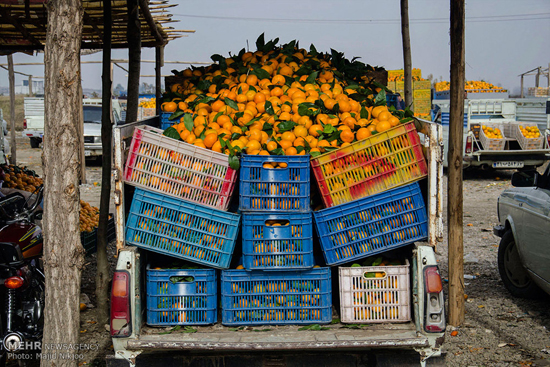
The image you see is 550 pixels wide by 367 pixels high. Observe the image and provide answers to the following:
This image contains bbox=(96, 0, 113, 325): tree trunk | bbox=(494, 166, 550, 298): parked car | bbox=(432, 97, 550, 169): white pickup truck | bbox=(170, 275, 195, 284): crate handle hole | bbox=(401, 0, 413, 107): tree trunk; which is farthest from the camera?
bbox=(432, 97, 550, 169): white pickup truck

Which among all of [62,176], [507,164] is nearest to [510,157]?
[507,164]

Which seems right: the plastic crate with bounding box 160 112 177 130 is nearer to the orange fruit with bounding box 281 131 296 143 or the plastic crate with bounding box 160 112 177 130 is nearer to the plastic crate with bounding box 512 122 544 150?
the orange fruit with bounding box 281 131 296 143

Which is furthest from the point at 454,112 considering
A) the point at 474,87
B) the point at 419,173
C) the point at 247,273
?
the point at 474,87

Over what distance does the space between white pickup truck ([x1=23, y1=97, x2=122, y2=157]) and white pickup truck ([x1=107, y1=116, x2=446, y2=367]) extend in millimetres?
15224

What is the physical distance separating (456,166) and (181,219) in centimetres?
311

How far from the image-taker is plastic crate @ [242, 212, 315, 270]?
3.90m

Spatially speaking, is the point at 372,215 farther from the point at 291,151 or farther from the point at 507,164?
the point at 507,164

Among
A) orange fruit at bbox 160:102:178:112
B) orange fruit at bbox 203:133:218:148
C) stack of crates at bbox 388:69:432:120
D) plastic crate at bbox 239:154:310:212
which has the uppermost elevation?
stack of crates at bbox 388:69:432:120

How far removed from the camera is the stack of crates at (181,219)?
155 inches

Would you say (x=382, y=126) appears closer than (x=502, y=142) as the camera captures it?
Yes

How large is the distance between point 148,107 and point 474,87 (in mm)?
14967

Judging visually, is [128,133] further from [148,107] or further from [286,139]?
[148,107]

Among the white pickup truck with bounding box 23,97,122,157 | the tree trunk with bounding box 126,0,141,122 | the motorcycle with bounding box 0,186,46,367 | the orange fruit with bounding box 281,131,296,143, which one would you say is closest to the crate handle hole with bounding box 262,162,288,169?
the orange fruit with bounding box 281,131,296,143

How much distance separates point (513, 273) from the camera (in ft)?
21.8
